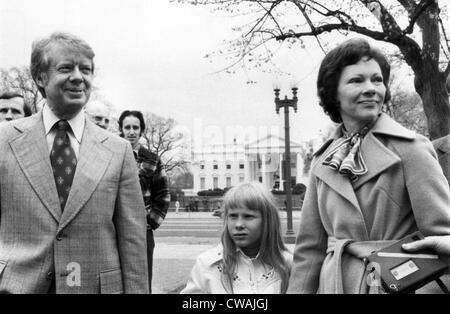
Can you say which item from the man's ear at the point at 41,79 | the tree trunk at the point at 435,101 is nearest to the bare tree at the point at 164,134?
the tree trunk at the point at 435,101

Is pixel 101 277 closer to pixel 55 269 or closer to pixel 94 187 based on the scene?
pixel 55 269

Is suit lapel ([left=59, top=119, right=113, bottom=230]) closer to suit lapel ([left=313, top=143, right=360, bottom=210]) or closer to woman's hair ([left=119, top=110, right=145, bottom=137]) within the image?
suit lapel ([left=313, top=143, right=360, bottom=210])

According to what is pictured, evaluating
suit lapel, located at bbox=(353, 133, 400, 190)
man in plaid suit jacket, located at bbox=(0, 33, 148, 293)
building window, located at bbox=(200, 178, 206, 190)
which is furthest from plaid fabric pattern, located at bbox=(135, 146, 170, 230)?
building window, located at bbox=(200, 178, 206, 190)

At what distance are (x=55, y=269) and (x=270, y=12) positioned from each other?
4563 millimetres

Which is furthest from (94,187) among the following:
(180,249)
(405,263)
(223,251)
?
(180,249)

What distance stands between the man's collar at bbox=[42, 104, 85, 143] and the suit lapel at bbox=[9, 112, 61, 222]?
3cm

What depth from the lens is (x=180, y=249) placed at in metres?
9.78

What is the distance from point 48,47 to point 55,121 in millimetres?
276

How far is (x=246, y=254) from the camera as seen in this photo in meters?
2.33

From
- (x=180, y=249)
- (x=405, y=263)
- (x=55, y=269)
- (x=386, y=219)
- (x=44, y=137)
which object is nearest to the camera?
(x=405, y=263)

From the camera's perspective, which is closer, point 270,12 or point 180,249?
point 270,12

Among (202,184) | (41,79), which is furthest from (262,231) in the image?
(202,184)

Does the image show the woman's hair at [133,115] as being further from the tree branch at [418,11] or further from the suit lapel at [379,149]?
the tree branch at [418,11]

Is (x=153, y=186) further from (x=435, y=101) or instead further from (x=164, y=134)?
(x=164, y=134)
